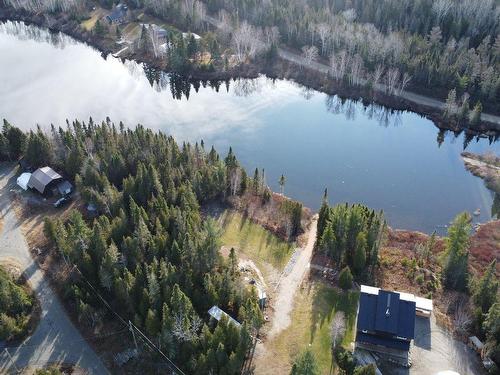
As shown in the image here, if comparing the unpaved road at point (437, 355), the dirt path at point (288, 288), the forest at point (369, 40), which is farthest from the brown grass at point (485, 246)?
the forest at point (369, 40)

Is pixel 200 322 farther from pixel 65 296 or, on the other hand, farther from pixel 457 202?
pixel 457 202

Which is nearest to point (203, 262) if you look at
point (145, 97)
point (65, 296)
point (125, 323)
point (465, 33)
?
point (125, 323)

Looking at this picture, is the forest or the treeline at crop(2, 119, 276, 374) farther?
the forest

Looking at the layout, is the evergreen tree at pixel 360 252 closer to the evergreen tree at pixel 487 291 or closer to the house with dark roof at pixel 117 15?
the evergreen tree at pixel 487 291

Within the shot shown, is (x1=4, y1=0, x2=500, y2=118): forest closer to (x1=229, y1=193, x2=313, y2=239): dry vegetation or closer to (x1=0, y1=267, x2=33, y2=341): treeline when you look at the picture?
(x1=229, y1=193, x2=313, y2=239): dry vegetation

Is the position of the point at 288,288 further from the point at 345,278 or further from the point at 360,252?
the point at 360,252

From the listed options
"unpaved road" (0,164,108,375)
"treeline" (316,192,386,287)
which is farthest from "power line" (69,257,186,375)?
"treeline" (316,192,386,287)
